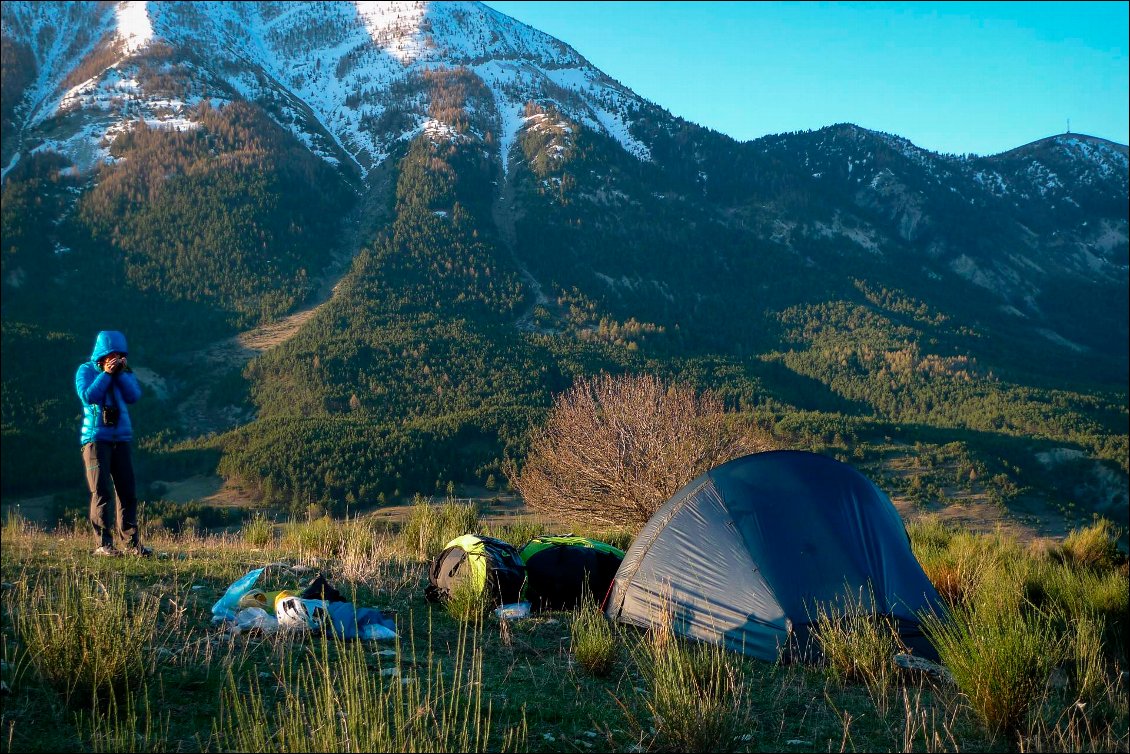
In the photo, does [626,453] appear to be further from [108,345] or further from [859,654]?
[859,654]

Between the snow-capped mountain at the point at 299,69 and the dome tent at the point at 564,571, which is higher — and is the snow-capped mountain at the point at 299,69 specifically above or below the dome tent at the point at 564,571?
above

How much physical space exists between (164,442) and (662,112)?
89.3 meters

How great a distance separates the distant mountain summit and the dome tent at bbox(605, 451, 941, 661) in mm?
37857

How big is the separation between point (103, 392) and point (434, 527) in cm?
400

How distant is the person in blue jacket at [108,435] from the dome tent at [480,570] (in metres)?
3.11

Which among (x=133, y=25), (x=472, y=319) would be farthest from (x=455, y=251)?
(x=133, y=25)

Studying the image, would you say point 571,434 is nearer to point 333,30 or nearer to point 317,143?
point 317,143

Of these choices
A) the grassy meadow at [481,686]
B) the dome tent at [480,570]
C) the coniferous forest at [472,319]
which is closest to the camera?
the grassy meadow at [481,686]

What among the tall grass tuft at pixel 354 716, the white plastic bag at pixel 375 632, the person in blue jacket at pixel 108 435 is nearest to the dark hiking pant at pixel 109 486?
the person in blue jacket at pixel 108 435

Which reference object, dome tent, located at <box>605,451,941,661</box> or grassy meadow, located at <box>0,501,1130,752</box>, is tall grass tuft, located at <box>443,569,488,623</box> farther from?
dome tent, located at <box>605,451,941,661</box>

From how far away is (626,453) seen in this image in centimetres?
1917

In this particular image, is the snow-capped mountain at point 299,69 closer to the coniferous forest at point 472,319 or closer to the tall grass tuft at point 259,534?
the coniferous forest at point 472,319

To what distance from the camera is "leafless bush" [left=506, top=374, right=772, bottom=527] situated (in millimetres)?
18484

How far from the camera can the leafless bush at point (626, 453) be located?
18484 mm
